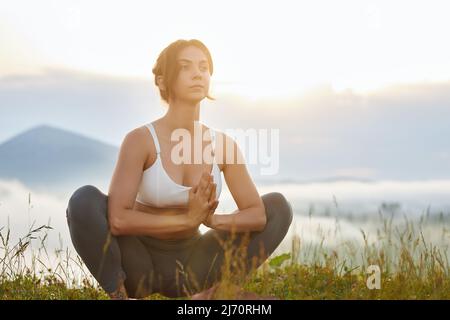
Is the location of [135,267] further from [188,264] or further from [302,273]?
[302,273]

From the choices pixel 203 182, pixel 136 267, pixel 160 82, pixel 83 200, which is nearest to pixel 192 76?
pixel 160 82

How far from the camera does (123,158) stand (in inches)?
196

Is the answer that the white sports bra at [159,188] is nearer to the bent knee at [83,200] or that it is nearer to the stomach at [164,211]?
the stomach at [164,211]

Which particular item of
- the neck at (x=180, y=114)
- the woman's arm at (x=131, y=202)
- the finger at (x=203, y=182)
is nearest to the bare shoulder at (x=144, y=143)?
the woman's arm at (x=131, y=202)

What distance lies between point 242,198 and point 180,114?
2.70ft

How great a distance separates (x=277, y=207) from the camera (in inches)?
217

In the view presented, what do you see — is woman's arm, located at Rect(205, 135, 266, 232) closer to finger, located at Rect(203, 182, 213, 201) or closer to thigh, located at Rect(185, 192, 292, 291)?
thigh, located at Rect(185, 192, 292, 291)

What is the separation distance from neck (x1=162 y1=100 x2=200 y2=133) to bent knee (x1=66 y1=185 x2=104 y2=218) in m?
0.77

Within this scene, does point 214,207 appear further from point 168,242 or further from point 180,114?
point 180,114

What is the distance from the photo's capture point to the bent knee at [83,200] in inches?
196

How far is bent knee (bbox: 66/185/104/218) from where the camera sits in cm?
497
